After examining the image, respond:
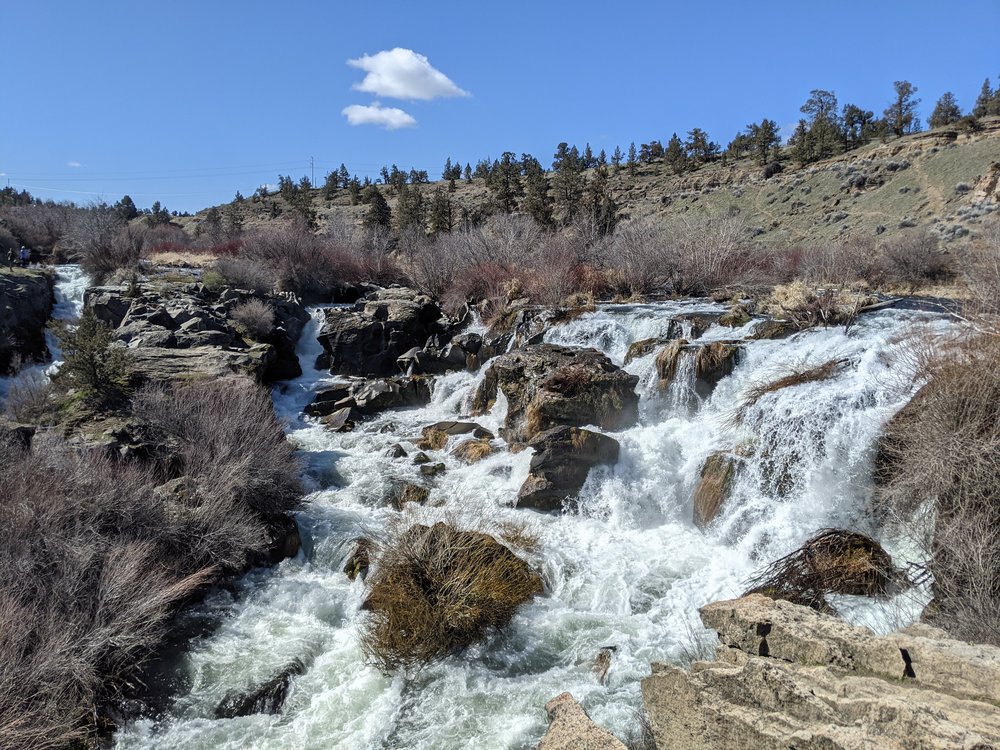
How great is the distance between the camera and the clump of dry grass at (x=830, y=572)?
6.89 m

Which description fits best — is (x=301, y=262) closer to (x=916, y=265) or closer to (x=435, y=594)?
(x=435, y=594)

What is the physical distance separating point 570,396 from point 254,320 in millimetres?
13937

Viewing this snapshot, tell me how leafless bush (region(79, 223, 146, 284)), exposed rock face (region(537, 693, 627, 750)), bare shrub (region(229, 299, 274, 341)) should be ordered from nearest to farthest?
exposed rock face (region(537, 693, 627, 750)) → bare shrub (region(229, 299, 274, 341)) → leafless bush (region(79, 223, 146, 284))

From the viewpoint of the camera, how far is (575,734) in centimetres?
443

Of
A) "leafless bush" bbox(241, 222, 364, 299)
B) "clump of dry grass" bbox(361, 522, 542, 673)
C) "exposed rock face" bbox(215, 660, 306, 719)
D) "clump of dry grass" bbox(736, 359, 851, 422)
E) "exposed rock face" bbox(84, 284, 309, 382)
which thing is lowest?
"exposed rock face" bbox(215, 660, 306, 719)

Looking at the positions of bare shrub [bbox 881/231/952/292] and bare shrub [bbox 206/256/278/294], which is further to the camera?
bare shrub [bbox 206/256/278/294]

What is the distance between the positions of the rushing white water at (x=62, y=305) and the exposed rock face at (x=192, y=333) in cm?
144

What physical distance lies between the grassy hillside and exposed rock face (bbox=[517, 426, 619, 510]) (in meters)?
29.7

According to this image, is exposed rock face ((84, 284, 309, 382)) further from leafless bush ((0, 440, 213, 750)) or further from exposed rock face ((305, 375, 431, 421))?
leafless bush ((0, 440, 213, 750))

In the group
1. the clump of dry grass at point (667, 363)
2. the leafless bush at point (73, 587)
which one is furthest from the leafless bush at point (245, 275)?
the clump of dry grass at point (667, 363)

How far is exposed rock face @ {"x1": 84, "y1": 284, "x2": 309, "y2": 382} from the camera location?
54.4 feet

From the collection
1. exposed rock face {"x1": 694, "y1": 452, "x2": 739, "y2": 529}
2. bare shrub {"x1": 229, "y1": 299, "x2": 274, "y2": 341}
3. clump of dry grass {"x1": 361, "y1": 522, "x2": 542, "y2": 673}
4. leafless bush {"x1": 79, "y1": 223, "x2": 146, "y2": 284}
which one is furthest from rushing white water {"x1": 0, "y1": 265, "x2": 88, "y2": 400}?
exposed rock face {"x1": 694, "y1": 452, "x2": 739, "y2": 529}

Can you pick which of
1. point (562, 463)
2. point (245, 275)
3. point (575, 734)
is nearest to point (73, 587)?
point (575, 734)

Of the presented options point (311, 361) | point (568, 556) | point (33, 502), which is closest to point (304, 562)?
point (33, 502)
